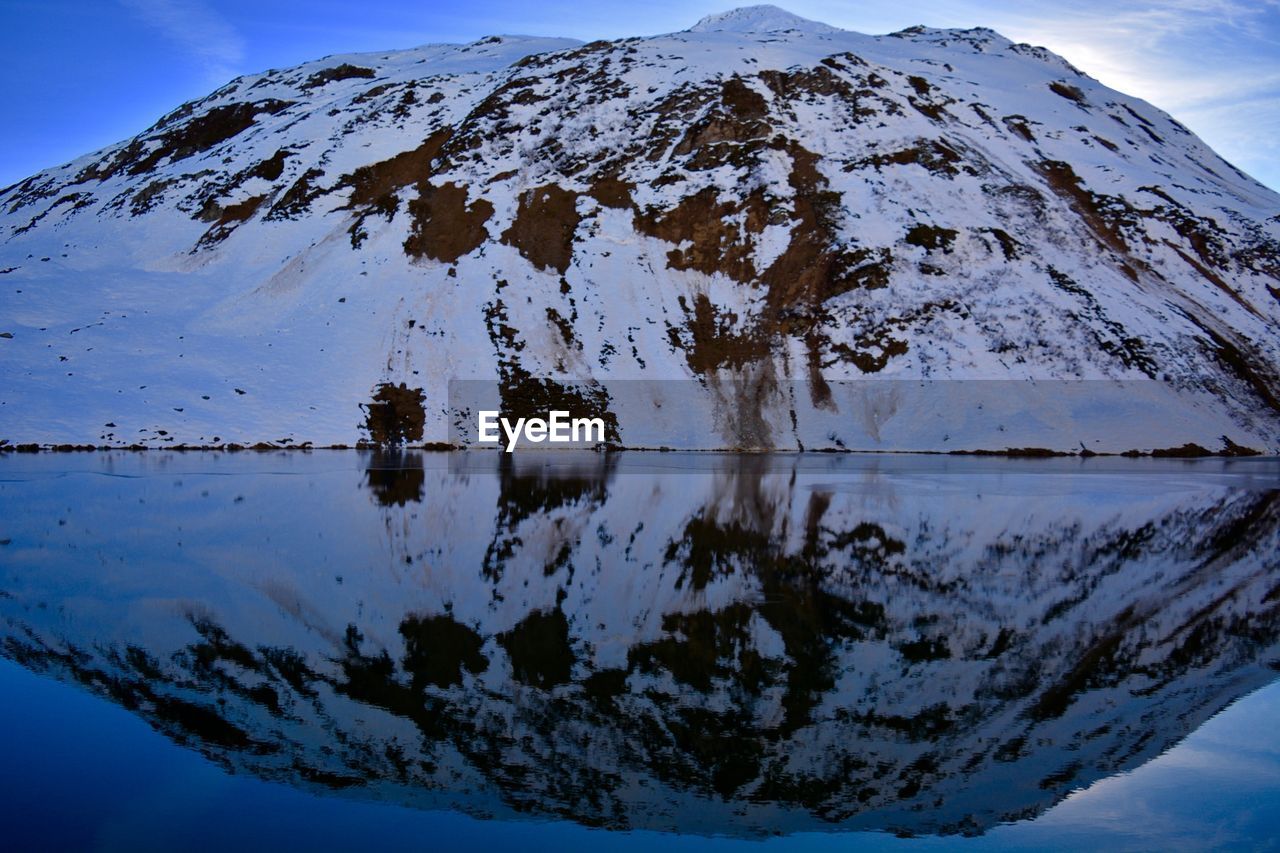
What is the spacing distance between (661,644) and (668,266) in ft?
164

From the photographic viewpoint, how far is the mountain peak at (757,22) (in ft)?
351

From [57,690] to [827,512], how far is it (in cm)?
1770

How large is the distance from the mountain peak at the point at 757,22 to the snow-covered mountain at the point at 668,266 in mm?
30323

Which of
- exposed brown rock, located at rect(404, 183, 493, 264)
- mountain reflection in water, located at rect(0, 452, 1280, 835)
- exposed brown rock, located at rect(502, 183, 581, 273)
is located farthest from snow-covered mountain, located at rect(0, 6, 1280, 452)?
mountain reflection in water, located at rect(0, 452, 1280, 835)

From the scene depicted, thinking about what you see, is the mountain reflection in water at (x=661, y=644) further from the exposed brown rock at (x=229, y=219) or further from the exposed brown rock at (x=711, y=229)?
the exposed brown rock at (x=229, y=219)

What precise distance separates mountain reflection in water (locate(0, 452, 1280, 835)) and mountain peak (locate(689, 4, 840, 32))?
91843 mm

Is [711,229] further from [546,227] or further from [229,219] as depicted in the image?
[229,219]

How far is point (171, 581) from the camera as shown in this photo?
612 inches

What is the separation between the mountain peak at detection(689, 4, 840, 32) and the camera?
351 feet

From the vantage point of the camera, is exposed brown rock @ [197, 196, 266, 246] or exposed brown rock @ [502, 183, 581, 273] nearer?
exposed brown rock @ [502, 183, 581, 273]

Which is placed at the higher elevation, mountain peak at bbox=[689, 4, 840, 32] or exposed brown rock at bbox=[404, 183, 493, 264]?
mountain peak at bbox=[689, 4, 840, 32]

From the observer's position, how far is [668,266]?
60.8 metres

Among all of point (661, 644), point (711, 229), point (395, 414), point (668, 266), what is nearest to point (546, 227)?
point (668, 266)

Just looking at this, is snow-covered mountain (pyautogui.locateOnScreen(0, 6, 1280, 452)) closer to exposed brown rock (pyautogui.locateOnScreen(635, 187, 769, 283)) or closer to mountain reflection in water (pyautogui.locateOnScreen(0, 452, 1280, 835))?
exposed brown rock (pyautogui.locateOnScreen(635, 187, 769, 283))
